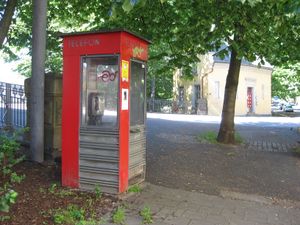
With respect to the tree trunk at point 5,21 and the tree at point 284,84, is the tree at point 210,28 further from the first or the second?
the tree at point 284,84

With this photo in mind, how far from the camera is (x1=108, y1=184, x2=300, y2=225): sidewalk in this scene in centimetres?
571

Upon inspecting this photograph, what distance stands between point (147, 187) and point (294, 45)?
6.68 metres

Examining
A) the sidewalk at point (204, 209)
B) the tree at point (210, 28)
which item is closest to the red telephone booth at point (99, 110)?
the sidewalk at point (204, 209)

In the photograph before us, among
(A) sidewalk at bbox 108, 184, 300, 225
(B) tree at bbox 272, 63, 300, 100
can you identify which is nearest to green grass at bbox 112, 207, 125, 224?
(A) sidewalk at bbox 108, 184, 300, 225

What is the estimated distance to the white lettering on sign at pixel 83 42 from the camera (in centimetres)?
653

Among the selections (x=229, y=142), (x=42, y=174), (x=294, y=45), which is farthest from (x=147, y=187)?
(x=294, y=45)

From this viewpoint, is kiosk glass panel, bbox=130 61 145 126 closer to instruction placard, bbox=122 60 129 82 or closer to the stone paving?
instruction placard, bbox=122 60 129 82

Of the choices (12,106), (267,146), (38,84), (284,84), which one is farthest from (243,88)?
(38,84)

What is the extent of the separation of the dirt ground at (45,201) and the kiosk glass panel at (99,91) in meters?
1.09

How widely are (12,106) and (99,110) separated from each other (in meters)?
4.10

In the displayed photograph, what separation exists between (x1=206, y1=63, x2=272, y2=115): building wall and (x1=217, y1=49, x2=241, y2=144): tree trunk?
21567 millimetres

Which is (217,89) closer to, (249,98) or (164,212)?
(249,98)

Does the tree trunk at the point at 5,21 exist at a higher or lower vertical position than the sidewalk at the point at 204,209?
higher

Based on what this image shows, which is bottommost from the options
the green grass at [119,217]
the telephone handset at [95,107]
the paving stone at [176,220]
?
the paving stone at [176,220]
